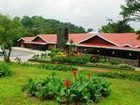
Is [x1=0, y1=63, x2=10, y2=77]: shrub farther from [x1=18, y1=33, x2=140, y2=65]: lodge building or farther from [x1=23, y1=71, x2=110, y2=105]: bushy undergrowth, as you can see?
[x1=18, y1=33, x2=140, y2=65]: lodge building

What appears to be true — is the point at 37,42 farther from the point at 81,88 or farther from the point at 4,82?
the point at 81,88

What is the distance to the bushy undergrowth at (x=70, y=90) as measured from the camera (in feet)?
48.7

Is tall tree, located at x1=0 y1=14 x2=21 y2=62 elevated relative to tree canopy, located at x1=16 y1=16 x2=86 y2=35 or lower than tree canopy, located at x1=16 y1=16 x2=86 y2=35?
lower

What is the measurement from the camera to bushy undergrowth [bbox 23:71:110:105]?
14.8 meters

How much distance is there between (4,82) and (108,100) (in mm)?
7838

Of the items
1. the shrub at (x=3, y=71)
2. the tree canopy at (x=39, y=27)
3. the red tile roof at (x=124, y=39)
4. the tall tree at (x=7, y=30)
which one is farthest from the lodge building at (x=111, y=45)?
the tree canopy at (x=39, y=27)

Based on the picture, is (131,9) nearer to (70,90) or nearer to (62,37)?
(70,90)

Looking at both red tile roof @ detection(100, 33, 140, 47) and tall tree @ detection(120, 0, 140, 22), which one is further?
red tile roof @ detection(100, 33, 140, 47)

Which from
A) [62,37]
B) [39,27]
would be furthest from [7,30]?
[39,27]

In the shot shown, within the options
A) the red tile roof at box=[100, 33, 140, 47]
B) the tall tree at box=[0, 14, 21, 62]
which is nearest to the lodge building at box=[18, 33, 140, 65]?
the red tile roof at box=[100, 33, 140, 47]

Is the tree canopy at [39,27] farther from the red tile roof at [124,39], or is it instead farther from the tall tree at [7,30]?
the tall tree at [7,30]

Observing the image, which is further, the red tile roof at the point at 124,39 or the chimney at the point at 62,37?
the chimney at the point at 62,37

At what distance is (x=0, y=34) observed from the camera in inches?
1438

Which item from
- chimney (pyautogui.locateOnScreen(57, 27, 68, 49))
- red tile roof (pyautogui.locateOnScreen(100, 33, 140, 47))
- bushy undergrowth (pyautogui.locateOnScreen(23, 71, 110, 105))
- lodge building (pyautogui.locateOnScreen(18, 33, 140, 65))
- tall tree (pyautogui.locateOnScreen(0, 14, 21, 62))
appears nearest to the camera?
bushy undergrowth (pyautogui.locateOnScreen(23, 71, 110, 105))
